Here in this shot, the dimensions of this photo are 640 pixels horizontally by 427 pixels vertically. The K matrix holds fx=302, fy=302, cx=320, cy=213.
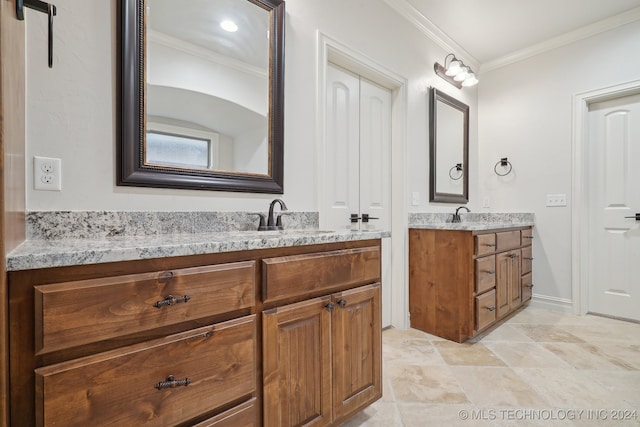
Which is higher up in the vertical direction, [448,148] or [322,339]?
[448,148]

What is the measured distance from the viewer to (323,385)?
115 cm

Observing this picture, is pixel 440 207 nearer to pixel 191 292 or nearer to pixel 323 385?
pixel 323 385

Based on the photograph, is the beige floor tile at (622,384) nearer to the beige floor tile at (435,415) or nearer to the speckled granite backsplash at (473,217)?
the beige floor tile at (435,415)

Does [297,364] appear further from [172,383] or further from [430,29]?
[430,29]

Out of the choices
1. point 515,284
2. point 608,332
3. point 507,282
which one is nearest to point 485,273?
point 507,282

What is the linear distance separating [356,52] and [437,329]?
7.01ft

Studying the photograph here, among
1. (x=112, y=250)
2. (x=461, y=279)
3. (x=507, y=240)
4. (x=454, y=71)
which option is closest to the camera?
(x=112, y=250)

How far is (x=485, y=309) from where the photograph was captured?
225 cm

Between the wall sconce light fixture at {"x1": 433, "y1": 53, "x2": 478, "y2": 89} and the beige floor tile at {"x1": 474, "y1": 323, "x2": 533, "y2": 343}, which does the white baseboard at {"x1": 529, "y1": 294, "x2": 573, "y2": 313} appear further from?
the wall sconce light fixture at {"x1": 433, "y1": 53, "x2": 478, "y2": 89}

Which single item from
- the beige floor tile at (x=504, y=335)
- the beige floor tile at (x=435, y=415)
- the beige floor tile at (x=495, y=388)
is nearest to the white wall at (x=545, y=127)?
the beige floor tile at (x=504, y=335)

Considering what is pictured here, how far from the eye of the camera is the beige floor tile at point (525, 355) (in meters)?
1.88

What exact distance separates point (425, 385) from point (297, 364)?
0.99m

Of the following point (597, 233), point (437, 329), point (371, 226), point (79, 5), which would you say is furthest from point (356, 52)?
point (597, 233)

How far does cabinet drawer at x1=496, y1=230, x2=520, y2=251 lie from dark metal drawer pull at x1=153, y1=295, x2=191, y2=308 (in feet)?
7.81
